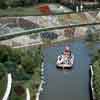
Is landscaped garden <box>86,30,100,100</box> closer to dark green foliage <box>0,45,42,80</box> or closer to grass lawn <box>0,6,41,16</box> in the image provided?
dark green foliage <box>0,45,42,80</box>

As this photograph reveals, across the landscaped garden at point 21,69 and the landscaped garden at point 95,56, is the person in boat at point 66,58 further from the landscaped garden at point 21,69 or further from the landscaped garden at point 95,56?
the landscaped garden at point 21,69

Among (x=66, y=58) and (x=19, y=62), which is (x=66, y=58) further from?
(x=19, y=62)

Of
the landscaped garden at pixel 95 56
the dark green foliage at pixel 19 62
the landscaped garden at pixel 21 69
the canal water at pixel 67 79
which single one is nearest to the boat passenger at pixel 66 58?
the canal water at pixel 67 79

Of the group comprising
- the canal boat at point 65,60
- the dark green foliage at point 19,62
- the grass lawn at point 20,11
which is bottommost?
the grass lawn at point 20,11

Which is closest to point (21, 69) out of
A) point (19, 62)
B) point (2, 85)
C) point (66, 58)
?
point (19, 62)

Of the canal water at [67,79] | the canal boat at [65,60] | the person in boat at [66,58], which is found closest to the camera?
the canal water at [67,79]

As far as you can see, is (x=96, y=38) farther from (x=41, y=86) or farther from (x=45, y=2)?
(x=41, y=86)
